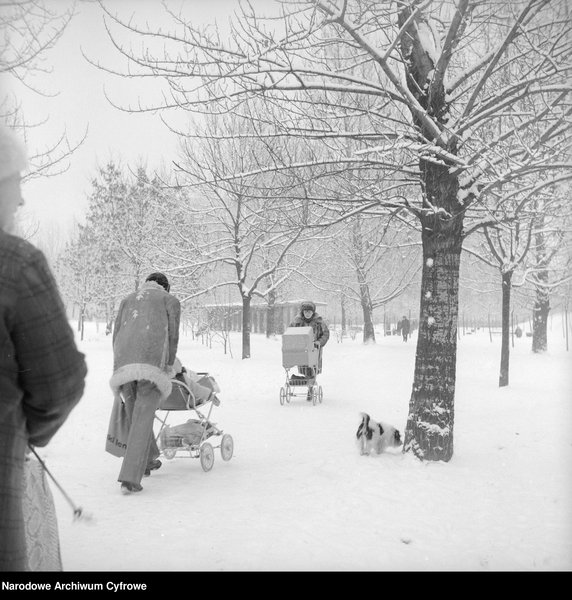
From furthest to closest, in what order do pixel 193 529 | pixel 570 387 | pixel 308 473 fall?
pixel 570 387 → pixel 308 473 → pixel 193 529

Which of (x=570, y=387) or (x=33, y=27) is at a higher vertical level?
(x=33, y=27)

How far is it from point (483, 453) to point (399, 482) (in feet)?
6.35

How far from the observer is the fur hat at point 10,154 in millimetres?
1727

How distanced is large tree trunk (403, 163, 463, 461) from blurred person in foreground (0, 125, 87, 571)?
513cm

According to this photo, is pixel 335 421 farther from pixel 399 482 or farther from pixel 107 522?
pixel 107 522

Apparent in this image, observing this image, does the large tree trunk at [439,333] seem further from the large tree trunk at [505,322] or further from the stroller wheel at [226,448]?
the large tree trunk at [505,322]

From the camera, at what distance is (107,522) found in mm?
4297

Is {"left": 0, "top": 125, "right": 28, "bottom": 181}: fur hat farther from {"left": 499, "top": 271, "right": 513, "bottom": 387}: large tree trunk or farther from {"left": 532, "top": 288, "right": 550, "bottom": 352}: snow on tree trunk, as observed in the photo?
{"left": 532, "top": 288, "right": 550, "bottom": 352}: snow on tree trunk

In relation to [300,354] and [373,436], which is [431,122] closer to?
[373,436]

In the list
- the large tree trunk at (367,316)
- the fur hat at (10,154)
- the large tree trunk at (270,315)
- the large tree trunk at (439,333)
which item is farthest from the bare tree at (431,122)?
A: the large tree trunk at (270,315)

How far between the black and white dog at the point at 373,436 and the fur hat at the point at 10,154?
→ 5.34 metres

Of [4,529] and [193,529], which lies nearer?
[4,529]

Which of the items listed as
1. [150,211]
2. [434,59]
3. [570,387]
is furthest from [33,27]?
[150,211]

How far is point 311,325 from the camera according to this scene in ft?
39.3
